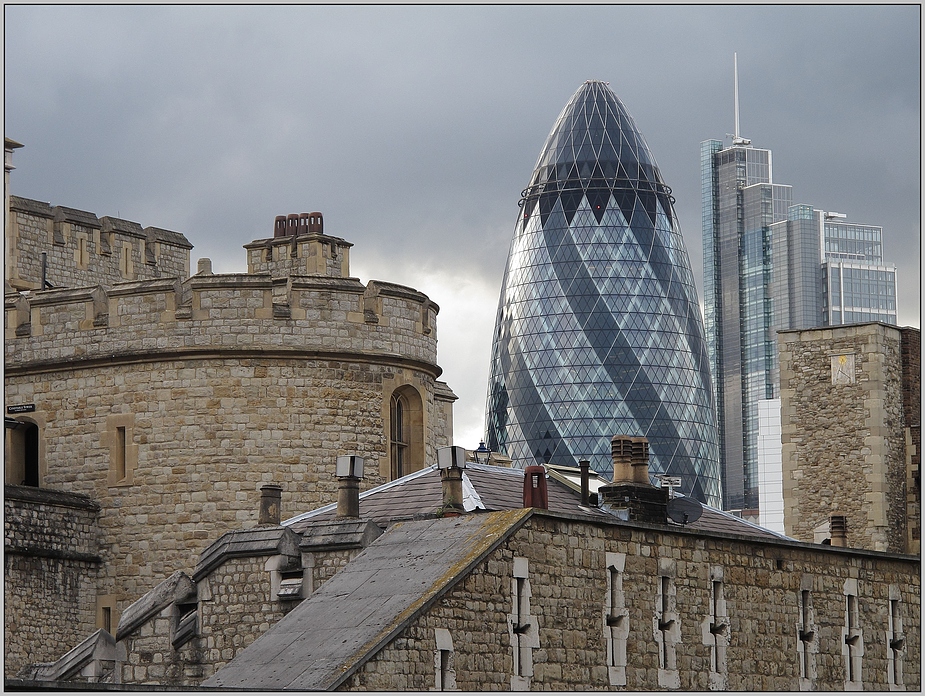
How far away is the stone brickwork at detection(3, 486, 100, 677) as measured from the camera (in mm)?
29438

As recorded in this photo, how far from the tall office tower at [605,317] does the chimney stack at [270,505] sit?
442 feet

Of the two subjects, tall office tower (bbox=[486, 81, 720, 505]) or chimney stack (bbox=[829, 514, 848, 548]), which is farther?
tall office tower (bbox=[486, 81, 720, 505])

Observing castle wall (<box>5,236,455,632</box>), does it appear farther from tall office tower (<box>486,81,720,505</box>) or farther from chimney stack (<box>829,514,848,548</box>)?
tall office tower (<box>486,81,720,505</box>)

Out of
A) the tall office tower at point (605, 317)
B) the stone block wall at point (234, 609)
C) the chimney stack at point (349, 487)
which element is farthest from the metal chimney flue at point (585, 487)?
the tall office tower at point (605, 317)

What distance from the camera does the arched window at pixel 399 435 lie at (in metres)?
32.2

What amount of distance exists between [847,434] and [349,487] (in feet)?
56.4

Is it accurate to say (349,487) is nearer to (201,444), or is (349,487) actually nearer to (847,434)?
(201,444)

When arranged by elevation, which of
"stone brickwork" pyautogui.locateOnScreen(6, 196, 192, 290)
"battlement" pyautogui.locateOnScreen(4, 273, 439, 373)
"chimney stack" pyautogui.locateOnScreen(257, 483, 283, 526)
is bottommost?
"chimney stack" pyautogui.locateOnScreen(257, 483, 283, 526)

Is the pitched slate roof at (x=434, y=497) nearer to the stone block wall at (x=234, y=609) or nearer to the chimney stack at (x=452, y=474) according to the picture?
the stone block wall at (x=234, y=609)

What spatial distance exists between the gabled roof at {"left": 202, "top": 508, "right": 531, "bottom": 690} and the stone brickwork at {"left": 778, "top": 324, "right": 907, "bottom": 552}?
19.5 m

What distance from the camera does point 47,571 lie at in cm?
3041

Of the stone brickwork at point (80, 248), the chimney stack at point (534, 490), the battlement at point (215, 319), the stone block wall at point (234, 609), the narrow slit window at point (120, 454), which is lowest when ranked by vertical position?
the stone block wall at point (234, 609)

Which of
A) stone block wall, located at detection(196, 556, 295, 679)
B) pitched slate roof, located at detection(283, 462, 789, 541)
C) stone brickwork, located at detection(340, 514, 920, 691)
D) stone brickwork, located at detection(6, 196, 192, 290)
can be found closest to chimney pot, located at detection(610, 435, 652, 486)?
pitched slate roof, located at detection(283, 462, 789, 541)

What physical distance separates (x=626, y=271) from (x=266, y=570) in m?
141
